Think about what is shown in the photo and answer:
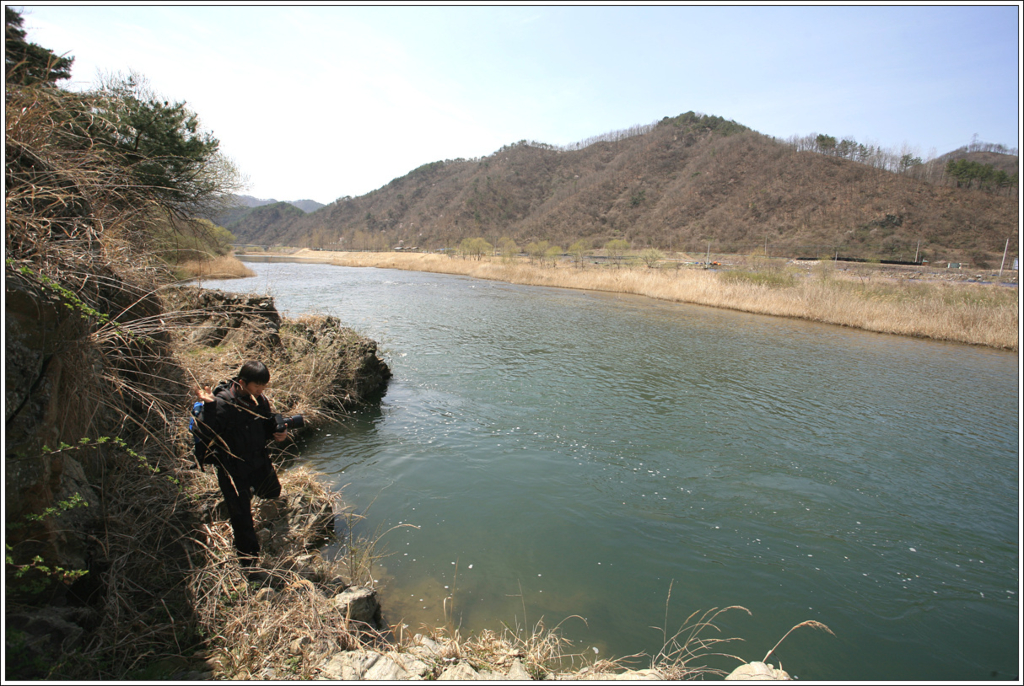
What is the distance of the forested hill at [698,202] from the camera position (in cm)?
5631

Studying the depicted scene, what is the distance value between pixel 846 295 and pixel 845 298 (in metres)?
0.47

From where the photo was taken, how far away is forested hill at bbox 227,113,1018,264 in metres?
56.3

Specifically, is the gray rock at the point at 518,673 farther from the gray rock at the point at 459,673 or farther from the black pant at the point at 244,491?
the black pant at the point at 244,491

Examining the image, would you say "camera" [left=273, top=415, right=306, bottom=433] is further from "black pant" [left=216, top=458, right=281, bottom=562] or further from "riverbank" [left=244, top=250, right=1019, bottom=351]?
"riverbank" [left=244, top=250, right=1019, bottom=351]

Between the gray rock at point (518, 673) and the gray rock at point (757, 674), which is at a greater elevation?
the gray rock at point (757, 674)

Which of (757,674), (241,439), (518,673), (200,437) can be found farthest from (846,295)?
(200,437)

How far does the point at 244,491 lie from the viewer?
4.12 meters

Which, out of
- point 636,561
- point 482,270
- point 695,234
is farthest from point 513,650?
point 695,234

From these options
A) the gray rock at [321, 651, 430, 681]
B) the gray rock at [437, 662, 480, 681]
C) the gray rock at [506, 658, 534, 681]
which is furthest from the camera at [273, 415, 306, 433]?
the gray rock at [506, 658, 534, 681]

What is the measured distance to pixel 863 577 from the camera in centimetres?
543

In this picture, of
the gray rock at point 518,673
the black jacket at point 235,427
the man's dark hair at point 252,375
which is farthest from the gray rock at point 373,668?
the man's dark hair at point 252,375

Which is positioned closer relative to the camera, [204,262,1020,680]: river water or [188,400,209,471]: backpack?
[188,400,209,471]: backpack

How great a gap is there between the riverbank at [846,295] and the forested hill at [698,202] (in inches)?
746

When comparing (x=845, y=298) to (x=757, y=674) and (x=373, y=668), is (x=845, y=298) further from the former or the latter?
(x=373, y=668)
